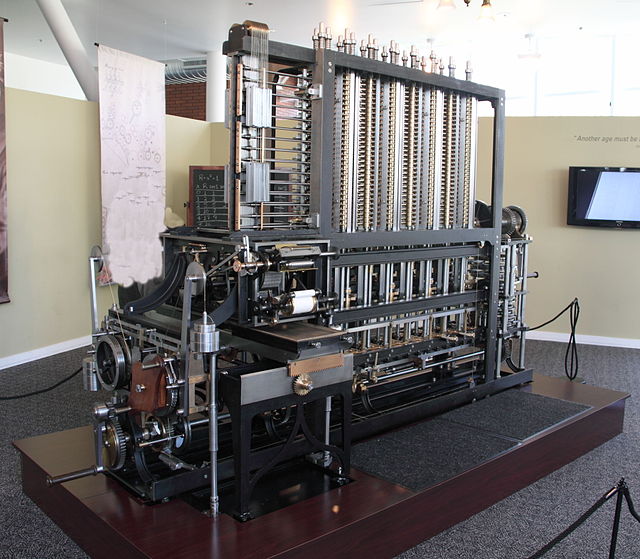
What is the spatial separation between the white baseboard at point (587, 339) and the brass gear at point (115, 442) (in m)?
5.20

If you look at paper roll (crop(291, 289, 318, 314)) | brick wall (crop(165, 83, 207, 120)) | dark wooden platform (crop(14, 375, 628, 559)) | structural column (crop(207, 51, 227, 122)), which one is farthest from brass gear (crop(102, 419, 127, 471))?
brick wall (crop(165, 83, 207, 120))

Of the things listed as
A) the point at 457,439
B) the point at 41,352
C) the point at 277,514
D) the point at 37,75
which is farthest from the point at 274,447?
the point at 37,75

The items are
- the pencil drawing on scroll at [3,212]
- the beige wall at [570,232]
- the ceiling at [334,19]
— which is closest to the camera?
the pencil drawing on scroll at [3,212]

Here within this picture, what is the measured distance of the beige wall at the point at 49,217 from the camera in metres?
5.46

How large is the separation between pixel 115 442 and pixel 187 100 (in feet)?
34.6

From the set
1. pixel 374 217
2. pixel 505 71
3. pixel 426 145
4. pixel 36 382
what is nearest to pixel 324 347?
pixel 374 217

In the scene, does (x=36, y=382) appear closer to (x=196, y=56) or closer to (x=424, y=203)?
(x=424, y=203)

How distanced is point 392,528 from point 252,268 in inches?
45.7

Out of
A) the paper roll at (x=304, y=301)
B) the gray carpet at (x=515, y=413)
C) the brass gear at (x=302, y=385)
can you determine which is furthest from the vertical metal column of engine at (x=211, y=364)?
the gray carpet at (x=515, y=413)

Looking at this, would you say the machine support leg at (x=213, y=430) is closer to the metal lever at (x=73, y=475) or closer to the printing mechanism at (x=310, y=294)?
the printing mechanism at (x=310, y=294)

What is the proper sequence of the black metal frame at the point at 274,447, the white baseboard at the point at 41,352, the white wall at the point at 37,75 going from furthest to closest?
1. the white wall at the point at 37,75
2. the white baseboard at the point at 41,352
3. the black metal frame at the point at 274,447

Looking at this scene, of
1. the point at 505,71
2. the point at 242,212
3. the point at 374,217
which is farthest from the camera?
the point at 505,71

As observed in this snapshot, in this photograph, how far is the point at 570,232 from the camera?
22.6 feet

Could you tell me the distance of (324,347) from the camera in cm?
272
